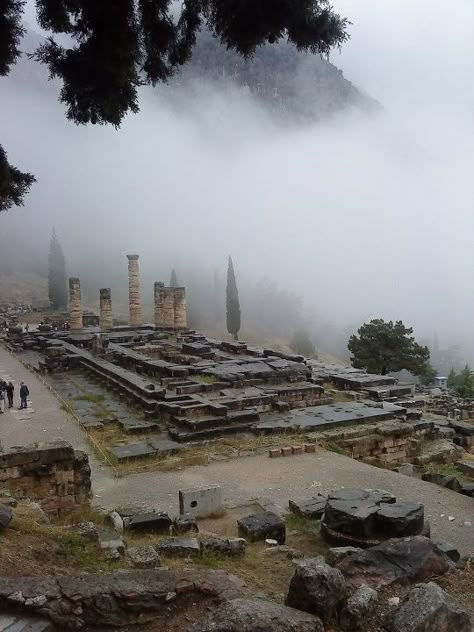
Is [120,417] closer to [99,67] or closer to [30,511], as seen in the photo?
[30,511]

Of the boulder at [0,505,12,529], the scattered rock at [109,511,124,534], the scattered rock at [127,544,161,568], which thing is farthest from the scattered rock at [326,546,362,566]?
the boulder at [0,505,12,529]

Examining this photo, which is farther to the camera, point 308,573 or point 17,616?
point 308,573

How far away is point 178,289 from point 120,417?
72.0 ft

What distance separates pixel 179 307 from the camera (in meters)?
38.6

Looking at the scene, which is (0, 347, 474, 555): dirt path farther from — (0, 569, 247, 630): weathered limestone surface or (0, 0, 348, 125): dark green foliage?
(0, 0, 348, 125): dark green foliage

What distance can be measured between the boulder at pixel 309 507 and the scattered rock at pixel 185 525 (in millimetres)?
1792

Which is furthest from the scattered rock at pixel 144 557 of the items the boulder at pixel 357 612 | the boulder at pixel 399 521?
the boulder at pixel 399 521

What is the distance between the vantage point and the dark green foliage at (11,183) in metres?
8.39

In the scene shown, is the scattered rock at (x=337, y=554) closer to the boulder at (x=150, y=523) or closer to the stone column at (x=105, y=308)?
the boulder at (x=150, y=523)

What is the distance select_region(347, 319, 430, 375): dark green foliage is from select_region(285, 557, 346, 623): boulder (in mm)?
31146

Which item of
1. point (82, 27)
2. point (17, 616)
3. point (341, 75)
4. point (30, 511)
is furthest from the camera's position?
point (341, 75)

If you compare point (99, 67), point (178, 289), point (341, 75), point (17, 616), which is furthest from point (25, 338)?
point (341, 75)

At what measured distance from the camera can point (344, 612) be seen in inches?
191

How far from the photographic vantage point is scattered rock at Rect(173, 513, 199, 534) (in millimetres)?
8195
